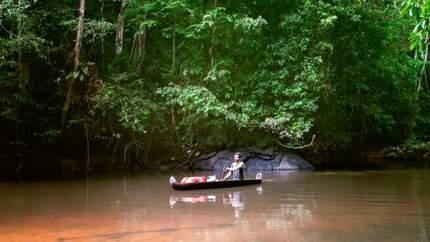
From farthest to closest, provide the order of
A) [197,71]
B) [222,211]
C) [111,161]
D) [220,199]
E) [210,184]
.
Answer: [111,161]
[197,71]
[210,184]
[220,199]
[222,211]

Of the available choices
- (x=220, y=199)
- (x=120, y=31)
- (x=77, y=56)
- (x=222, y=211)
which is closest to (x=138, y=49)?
(x=120, y=31)

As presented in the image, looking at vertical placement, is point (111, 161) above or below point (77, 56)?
below

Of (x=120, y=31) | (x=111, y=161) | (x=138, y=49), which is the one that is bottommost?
(x=111, y=161)

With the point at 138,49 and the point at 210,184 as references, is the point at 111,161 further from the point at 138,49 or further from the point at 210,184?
the point at 210,184

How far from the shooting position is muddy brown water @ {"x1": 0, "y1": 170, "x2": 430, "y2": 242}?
8.41m

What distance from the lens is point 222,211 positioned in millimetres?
10820

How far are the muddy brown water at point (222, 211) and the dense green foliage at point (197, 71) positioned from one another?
11.0ft

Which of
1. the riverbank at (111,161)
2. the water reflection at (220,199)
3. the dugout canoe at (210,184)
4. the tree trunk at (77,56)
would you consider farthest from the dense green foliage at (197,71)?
the water reflection at (220,199)

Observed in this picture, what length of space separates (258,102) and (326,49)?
129 inches

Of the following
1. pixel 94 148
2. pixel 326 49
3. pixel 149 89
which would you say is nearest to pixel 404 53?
pixel 326 49

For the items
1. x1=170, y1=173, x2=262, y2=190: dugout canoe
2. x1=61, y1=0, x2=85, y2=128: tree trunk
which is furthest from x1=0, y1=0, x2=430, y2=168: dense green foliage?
x1=170, y1=173, x2=262, y2=190: dugout canoe

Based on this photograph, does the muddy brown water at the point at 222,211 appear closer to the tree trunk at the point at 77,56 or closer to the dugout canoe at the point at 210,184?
the dugout canoe at the point at 210,184

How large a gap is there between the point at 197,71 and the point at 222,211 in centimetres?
979

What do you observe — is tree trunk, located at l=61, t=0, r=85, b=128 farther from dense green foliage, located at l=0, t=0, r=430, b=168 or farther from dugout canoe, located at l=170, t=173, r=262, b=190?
dugout canoe, located at l=170, t=173, r=262, b=190
